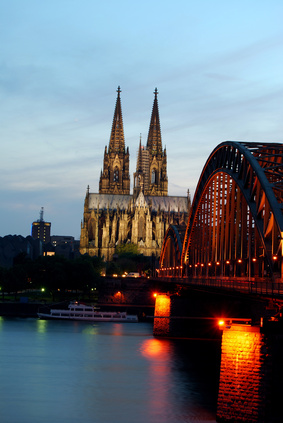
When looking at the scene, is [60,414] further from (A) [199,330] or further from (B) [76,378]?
(A) [199,330]

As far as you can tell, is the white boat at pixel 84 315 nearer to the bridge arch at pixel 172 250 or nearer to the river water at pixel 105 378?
the bridge arch at pixel 172 250

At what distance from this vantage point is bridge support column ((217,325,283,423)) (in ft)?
108

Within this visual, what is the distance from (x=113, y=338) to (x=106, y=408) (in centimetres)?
3880

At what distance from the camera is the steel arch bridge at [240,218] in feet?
143

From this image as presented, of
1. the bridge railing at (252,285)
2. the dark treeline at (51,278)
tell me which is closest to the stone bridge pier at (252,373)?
the bridge railing at (252,285)

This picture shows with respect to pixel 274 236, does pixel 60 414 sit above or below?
below

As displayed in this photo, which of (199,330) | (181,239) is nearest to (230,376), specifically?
(199,330)

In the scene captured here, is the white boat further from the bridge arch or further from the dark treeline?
the dark treeline

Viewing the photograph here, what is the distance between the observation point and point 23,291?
144m

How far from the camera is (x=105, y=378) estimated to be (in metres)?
53.3

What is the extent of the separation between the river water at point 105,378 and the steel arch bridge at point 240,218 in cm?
807

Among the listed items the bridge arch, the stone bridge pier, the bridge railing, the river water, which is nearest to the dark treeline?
the bridge arch

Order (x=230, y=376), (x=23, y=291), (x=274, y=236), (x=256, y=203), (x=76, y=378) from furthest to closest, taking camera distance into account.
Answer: (x=23, y=291), (x=76, y=378), (x=256, y=203), (x=274, y=236), (x=230, y=376)

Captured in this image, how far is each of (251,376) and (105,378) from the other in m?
21.5
